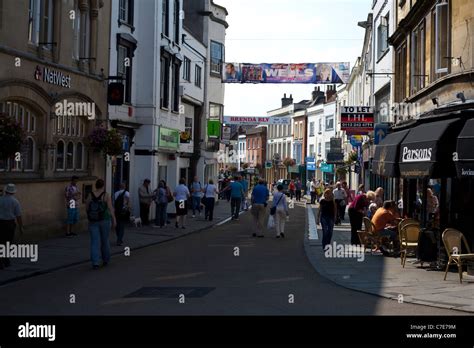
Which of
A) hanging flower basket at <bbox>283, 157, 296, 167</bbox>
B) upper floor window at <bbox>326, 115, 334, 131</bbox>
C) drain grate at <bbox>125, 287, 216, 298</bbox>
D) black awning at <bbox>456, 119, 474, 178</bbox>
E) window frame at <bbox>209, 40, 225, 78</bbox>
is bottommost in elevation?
drain grate at <bbox>125, 287, 216, 298</bbox>

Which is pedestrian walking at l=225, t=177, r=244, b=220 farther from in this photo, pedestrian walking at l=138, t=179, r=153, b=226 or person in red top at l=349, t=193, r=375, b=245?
A: person in red top at l=349, t=193, r=375, b=245

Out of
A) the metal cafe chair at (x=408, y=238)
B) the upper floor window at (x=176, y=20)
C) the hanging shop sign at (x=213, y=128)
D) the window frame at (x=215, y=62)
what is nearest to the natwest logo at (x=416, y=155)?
the metal cafe chair at (x=408, y=238)

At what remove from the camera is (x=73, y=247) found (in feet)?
61.8

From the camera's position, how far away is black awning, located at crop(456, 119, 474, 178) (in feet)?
43.6

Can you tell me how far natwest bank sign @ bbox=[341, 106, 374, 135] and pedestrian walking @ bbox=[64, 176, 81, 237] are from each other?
13.4 meters

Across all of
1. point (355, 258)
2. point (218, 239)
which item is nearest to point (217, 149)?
point (218, 239)

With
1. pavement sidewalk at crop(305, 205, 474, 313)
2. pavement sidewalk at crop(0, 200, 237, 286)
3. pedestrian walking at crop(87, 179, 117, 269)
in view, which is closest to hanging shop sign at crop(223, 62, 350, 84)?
pavement sidewalk at crop(0, 200, 237, 286)

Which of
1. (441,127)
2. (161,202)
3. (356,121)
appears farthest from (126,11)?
(441,127)

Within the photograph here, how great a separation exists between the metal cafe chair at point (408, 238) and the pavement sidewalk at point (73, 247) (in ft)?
23.5

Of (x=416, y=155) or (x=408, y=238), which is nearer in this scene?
(x=416, y=155)

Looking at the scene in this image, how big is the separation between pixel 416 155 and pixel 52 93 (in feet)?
34.8

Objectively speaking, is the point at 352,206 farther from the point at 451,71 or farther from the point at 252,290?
the point at 252,290

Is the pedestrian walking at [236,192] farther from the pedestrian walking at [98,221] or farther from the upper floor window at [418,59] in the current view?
the pedestrian walking at [98,221]

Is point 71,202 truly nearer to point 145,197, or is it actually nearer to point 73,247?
point 73,247
